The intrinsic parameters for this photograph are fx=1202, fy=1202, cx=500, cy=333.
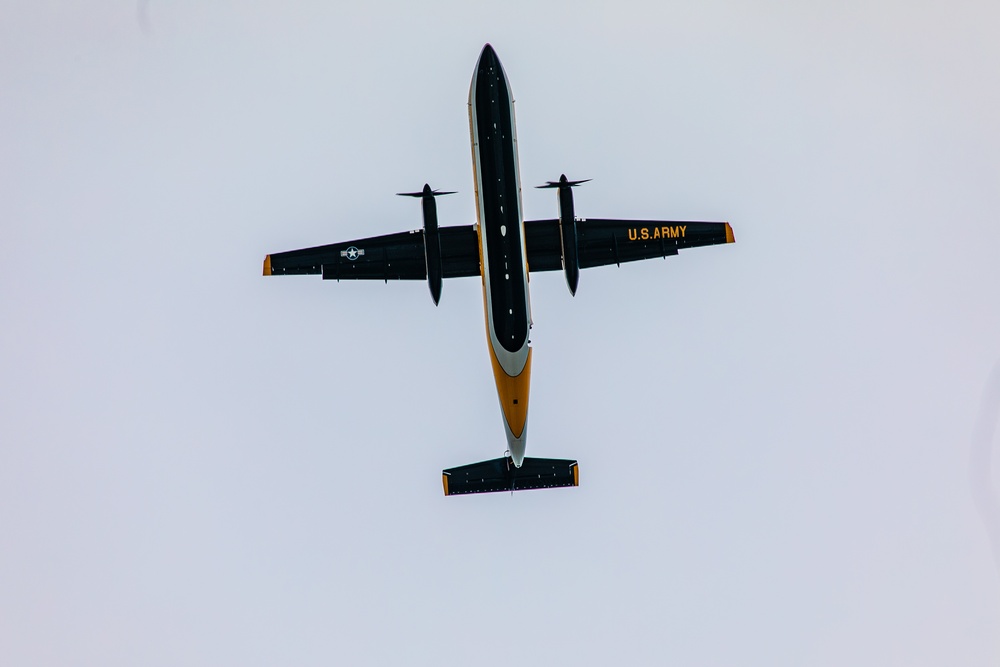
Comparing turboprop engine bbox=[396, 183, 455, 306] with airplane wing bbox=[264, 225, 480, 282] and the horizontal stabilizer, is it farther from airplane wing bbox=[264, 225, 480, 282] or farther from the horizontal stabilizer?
the horizontal stabilizer

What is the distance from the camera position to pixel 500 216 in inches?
1881

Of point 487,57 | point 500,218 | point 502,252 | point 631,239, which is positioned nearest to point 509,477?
point 502,252

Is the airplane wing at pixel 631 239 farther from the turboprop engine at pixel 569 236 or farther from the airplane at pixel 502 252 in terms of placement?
the turboprop engine at pixel 569 236

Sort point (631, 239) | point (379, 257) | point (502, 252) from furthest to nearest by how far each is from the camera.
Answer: point (631, 239) → point (379, 257) → point (502, 252)

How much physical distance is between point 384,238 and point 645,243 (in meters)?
11.4

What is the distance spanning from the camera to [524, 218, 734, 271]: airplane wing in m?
52.4

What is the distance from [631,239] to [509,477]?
1169 cm

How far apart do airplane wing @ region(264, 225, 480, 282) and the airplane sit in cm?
4

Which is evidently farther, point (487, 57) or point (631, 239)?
point (631, 239)

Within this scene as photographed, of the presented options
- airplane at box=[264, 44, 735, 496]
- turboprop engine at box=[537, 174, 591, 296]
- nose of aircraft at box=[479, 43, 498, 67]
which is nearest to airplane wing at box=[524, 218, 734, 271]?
airplane at box=[264, 44, 735, 496]

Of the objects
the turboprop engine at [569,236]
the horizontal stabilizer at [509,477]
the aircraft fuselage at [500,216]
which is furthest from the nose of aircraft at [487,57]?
the horizontal stabilizer at [509,477]

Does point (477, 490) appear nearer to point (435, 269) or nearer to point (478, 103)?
point (435, 269)

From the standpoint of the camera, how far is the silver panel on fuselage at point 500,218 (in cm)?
4769

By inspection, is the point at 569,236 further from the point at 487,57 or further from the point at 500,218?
the point at 487,57
